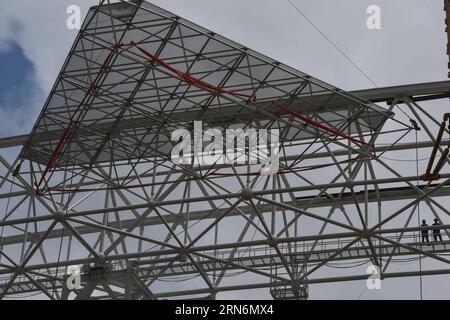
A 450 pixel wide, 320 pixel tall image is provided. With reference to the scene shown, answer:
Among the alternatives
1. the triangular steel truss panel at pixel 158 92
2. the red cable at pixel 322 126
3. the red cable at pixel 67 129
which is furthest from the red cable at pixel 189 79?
the red cable at pixel 322 126

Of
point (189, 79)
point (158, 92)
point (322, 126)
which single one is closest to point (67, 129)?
point (158, 92)

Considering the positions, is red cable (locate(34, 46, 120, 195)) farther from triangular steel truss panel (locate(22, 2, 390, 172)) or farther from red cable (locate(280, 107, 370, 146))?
red cable (locate(280, 107, 370, 146))

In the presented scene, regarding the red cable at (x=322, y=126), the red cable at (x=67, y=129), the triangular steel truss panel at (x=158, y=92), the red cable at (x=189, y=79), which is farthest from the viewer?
the red cable at (x=322, y=126)

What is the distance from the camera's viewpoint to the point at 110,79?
31.7 meters

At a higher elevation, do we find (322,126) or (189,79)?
(189,79)

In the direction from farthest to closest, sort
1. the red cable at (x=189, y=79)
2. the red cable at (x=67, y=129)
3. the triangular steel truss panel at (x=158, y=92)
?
the red cable at (x=67, y=129) < the red cable at (x=189, y=79) < the triangular steel truss panel at (x=158, y=92)

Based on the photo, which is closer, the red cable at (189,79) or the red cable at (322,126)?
the red cable at (189,79)

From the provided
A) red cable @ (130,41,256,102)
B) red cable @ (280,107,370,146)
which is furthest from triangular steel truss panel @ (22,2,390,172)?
red cable @ (280,107,370,146)

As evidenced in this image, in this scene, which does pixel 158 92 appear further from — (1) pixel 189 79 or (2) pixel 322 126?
(2) pixel 322 126

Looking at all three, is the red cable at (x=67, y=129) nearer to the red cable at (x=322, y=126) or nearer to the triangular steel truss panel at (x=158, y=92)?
the triangular steel truss panel at (x=158, y=92)

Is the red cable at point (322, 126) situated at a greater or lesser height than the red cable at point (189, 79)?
lesser
